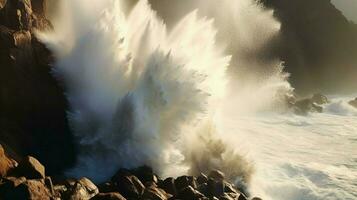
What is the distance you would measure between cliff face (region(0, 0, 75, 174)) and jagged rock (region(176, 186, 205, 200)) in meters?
4.75

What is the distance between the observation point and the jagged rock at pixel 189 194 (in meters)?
14.6

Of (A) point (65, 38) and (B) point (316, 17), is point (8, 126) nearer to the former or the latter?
(A) point (65, 38)

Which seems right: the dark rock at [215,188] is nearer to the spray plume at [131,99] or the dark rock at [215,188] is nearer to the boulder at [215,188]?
the boulder at [215,188]

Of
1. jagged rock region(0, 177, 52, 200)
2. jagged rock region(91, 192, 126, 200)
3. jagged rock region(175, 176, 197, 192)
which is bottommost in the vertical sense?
jagged rock region(0, 177, 52, 200)

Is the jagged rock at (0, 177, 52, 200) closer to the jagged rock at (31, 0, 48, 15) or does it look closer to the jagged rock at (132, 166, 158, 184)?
the jagged rock at (132, 166, 158, 184)

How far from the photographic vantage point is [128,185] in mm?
14758

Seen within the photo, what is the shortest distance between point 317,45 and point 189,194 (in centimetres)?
6346

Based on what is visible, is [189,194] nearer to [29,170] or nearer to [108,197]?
[108,197]

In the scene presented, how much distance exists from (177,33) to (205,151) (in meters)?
6.14

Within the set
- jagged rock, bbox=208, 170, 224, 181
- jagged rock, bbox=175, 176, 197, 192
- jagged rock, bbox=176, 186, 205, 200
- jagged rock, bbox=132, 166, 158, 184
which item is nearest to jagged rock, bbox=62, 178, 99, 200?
jagged rock, bbox=132, 166, 158, 184

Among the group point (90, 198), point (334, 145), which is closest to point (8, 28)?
point (90, 198)

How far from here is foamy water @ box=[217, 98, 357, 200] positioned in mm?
19078

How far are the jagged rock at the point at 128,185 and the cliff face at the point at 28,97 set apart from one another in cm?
285

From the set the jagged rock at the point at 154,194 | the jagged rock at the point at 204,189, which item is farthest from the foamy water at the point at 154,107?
the jagged rock at the point at 154,194
